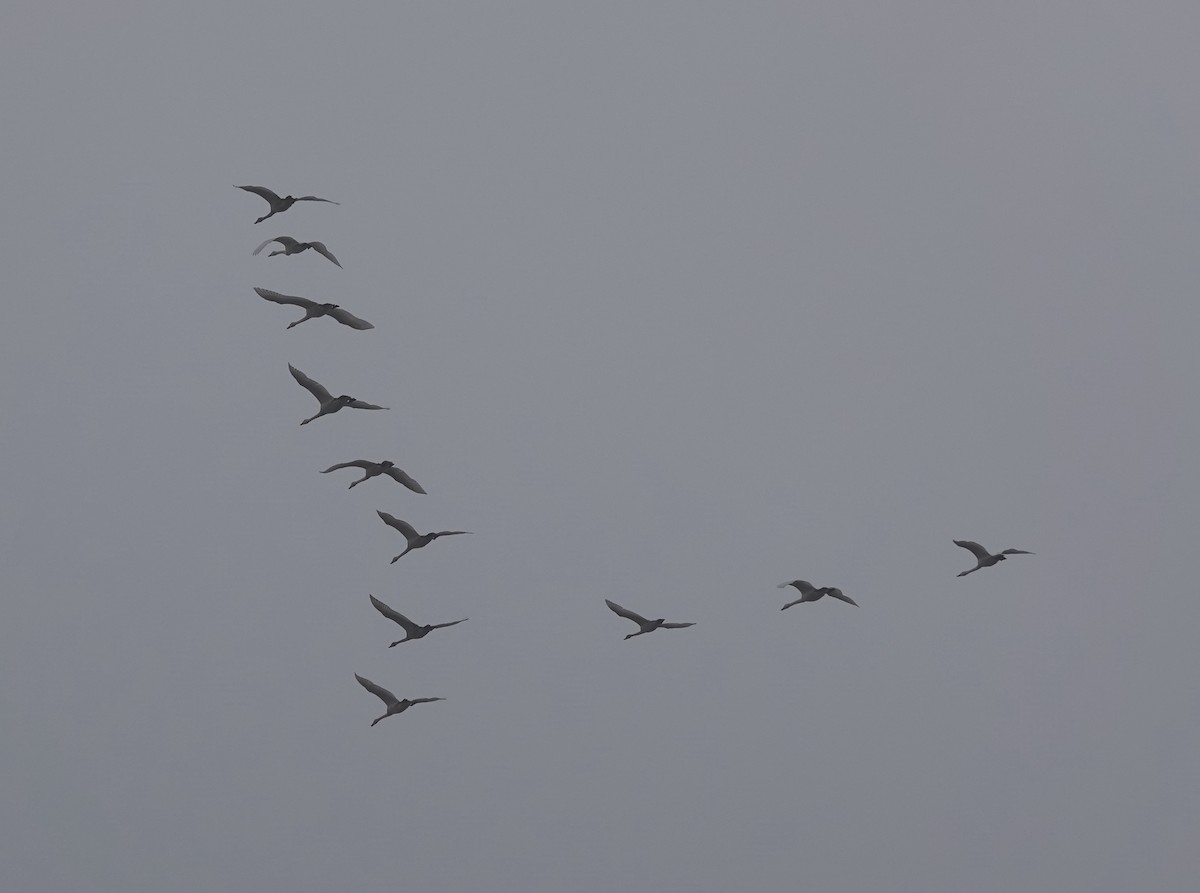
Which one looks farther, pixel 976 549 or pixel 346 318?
pixel 976 549

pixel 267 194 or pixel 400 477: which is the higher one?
pixel 267 194

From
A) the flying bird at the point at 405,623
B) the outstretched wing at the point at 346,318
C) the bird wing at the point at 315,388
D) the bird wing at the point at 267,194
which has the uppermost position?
the bird wing at the point at 267,194

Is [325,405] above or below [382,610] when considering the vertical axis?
above

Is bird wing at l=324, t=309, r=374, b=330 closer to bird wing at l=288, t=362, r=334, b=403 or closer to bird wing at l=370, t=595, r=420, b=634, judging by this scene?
bird wing at l=288, t=362, r=334, b=403

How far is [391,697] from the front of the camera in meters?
99.9

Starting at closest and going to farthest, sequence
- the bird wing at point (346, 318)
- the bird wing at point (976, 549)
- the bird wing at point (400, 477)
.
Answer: the bird wing at point (346, 318) → the bird wing at point (400, 477) → the bird wing at point (976, 549)

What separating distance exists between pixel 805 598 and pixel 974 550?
29.7 feet

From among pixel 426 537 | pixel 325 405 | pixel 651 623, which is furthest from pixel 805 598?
pixel 325 405

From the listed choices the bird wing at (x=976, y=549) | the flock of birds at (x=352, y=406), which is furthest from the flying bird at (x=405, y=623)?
the bird wing at (x=976, y=549)

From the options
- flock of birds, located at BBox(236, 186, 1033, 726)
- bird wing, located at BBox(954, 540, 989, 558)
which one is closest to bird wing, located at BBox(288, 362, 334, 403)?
flock of birds, located at BBox(236, 186, 1033, 726)

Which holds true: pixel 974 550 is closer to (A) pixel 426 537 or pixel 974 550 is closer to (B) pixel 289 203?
(A) pixel 426 537

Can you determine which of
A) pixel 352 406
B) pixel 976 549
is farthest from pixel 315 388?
pixel 976 549

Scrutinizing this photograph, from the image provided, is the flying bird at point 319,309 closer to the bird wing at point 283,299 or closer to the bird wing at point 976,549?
the bird wing at point 283,299

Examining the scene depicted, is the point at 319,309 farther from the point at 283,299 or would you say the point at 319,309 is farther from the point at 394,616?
the point at 394,616
